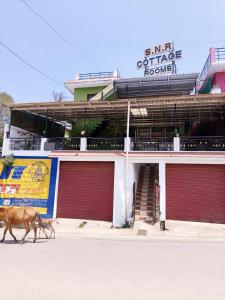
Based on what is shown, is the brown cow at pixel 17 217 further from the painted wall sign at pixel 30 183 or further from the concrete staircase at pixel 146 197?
the concrete staircase at pixel 146 197

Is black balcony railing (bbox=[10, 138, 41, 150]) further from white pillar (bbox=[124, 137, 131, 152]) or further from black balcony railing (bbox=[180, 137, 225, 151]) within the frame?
black balcony railing (bbox=[180, 137, 225, 151])

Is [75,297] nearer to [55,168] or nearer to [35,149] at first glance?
[55,168]

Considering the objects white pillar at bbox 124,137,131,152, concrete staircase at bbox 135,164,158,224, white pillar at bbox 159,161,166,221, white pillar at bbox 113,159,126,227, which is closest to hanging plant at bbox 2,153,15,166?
white pillar at bbox 113,159,126,227

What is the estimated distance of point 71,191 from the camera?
17.0 m

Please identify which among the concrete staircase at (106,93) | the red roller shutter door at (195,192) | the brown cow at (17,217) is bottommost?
the brown cow at (17,217)

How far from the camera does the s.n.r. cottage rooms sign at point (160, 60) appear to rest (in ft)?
83.6

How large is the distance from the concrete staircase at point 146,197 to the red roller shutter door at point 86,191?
1.66 meters

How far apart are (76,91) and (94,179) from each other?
487 inches

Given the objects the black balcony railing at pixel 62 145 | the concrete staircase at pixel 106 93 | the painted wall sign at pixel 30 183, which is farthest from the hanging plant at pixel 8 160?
the concrete staircase at pixel 106 93

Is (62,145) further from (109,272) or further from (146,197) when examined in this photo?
(109,272)

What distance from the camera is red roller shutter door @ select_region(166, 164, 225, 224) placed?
15000 millimetres

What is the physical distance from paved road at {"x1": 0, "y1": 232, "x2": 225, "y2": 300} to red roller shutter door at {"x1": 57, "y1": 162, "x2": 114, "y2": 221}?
669 centimetres

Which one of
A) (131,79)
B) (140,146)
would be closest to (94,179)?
(140,146)

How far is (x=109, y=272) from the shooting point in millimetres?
6445
